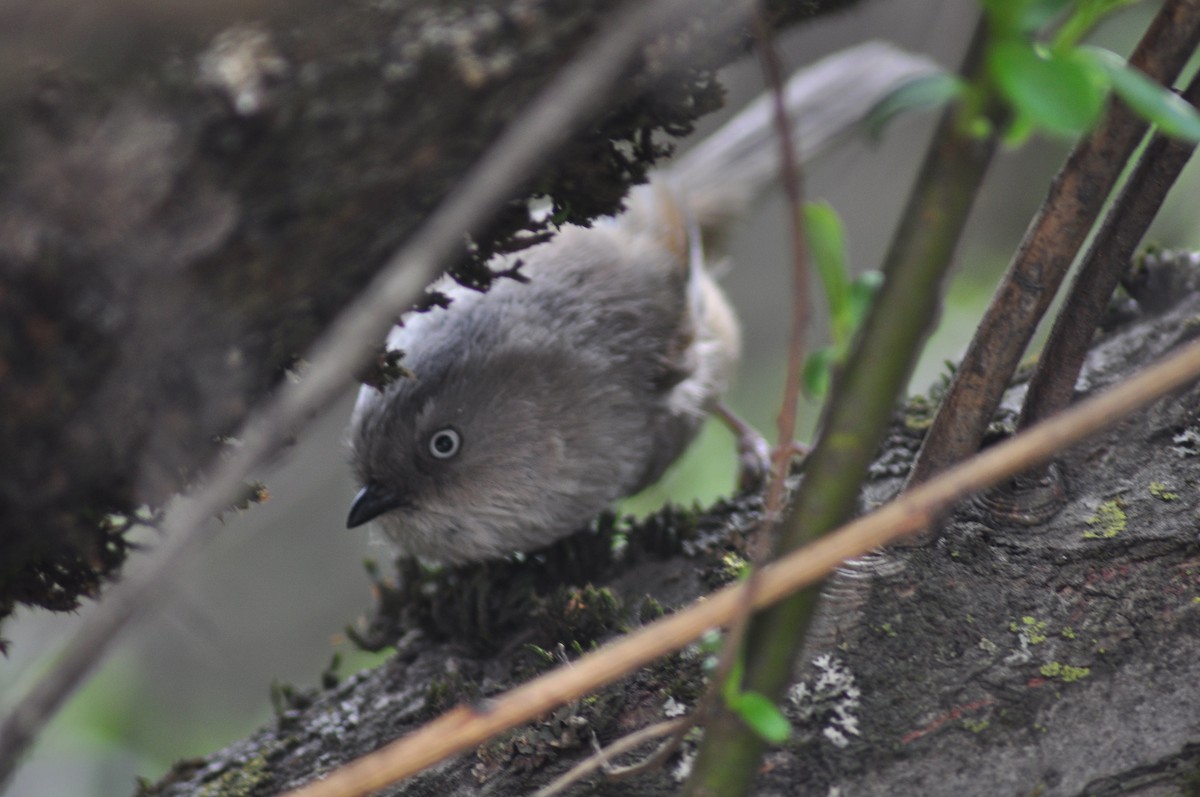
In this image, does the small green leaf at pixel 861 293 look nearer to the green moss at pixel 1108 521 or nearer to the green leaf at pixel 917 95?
the green leaf at pixel 917 95

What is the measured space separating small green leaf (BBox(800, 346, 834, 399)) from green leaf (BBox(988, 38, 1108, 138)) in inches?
13.3

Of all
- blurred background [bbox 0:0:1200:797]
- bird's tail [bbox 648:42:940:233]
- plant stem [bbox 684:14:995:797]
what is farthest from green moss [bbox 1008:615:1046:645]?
bird's tail [bbox 648:42:940:233]

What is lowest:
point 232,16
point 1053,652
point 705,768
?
point 705,768

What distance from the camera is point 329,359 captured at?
1013 millimetres

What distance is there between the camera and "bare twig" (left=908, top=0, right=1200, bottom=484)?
1.43 meters

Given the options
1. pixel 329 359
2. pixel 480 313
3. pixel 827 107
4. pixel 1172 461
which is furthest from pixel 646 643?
pixel 827 107

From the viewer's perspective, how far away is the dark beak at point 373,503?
119 inches

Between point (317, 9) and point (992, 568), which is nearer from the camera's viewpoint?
point (317, 9)

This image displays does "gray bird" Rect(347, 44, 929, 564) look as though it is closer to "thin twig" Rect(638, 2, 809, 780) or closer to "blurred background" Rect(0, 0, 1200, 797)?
"blurred background" Rect(0, 0, 1200, 797)

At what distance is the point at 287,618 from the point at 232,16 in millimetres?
5590

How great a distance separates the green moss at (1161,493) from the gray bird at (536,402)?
1.29 metres

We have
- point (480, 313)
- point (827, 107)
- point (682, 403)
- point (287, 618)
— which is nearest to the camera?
point (480, 313)

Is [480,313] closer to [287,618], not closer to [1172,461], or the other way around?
[1172,461]

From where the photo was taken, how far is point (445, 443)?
119 inches
